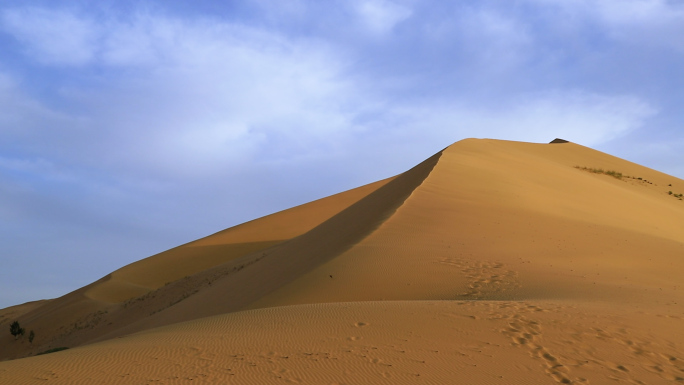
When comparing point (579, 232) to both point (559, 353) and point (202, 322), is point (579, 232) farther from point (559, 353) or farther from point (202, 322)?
point (202, 322)

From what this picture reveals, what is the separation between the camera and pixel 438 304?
721cm

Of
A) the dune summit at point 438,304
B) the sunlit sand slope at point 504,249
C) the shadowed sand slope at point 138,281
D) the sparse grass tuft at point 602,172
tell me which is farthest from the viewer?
the sparse grass tuft at point 602,172

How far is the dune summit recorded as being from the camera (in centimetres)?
491

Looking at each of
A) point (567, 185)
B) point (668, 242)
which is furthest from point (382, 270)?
point (567, 185)

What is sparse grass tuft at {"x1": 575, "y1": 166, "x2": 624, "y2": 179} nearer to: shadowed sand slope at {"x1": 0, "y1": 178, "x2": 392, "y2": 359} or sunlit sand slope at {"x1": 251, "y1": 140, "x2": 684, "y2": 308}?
sunlit sand slope at {"x1": 251, "y1": 140, "x2": 684, "y2": 308}

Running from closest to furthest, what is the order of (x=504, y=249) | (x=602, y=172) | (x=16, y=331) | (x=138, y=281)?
(x=504, y=249), (x=16, y=331), (x=602, y=172), (x=138, y=281)

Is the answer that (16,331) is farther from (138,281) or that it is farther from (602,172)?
(602,172)

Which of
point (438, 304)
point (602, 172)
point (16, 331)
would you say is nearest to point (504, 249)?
point (438, 304)

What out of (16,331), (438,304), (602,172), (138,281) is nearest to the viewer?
(438,304)

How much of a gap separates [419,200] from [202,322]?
845 centimetres

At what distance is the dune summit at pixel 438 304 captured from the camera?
4910 mm

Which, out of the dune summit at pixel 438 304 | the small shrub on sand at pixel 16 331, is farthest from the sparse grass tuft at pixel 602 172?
the small shrub on sand at pixel 16 331

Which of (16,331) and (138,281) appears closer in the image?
(16,331)

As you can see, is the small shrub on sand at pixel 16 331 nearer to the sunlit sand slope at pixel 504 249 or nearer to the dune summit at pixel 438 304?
the dune summit at pixel 438 304
